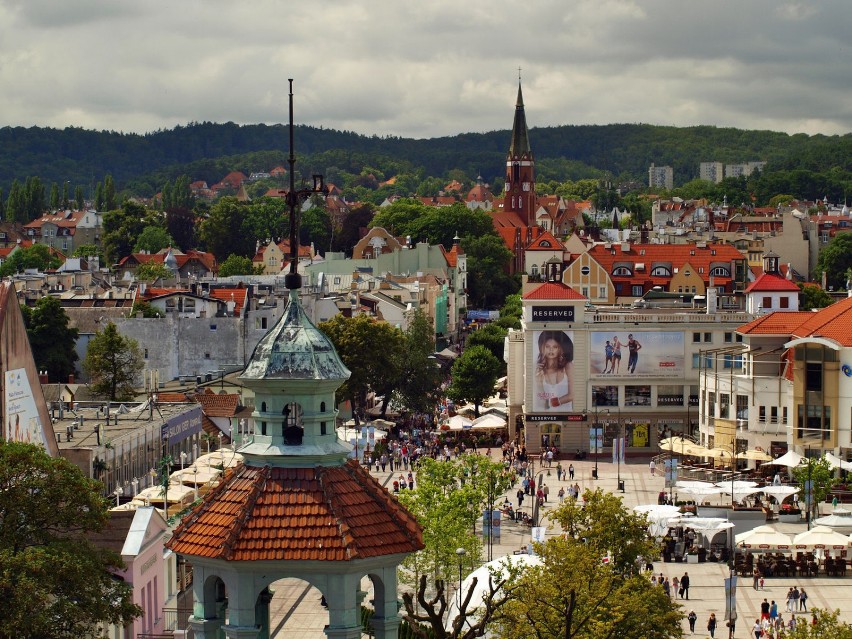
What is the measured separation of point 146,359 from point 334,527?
9549 centimetres

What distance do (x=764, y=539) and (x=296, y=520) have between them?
45.3m

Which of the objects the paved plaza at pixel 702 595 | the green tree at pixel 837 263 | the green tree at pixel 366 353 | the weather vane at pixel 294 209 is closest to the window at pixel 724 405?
the paved plaza at pixel 702 595

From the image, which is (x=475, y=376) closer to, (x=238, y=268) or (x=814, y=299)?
(x=814, y=299)

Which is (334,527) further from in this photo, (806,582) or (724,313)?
(724,313)

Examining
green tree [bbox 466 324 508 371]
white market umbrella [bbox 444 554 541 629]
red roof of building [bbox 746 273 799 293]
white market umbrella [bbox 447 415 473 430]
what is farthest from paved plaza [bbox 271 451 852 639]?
green tree [bbox 466 324 508 371]

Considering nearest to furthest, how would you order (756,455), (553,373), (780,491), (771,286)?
1. (780,491)
2. (756,455)
3. (553,373)
4. (771,286)

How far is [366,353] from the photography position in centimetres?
10862

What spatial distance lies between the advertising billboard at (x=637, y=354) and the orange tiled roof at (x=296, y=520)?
8134 centimetres

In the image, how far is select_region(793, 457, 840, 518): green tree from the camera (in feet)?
229

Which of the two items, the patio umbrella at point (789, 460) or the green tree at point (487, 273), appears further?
the green tree at point (487, 273)

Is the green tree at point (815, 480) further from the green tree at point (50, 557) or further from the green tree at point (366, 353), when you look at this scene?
the green tree at point (50, 557)

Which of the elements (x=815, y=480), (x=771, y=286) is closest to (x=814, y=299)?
(x=771, y=286)

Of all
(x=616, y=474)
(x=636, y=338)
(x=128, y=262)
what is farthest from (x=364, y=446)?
(x=128, y=262)

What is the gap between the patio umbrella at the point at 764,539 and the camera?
203 ft
